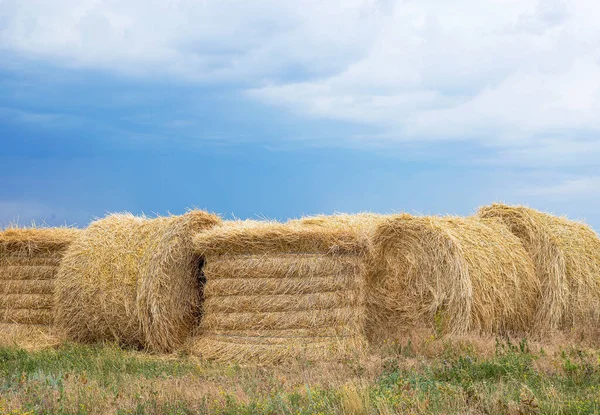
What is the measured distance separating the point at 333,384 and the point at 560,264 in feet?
18.9

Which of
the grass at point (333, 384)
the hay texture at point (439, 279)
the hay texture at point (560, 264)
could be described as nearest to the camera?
the grass at point (333, 384)

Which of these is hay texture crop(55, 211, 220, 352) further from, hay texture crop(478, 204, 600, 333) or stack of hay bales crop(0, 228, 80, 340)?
hay texture crop(478, 204, 600, 333)

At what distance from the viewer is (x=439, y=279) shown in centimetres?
957

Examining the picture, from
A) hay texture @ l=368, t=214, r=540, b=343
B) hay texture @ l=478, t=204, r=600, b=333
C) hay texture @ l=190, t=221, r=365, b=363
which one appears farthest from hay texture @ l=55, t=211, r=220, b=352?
hay texture @ l=478, t=204, r=600, b=333

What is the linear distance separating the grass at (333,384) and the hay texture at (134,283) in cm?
74

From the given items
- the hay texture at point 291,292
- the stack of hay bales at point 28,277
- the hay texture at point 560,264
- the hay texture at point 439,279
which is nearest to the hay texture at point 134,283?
the stack of hay bales at point 28,277

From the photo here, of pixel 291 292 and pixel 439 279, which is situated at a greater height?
pixel 439 279

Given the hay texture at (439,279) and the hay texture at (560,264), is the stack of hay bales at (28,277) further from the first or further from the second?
the hay texture at (560,264)

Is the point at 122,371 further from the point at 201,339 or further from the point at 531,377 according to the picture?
the point at 531,377

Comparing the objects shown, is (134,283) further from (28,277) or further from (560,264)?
(560,264)

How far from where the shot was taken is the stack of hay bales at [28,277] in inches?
447

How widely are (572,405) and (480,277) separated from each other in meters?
4.10

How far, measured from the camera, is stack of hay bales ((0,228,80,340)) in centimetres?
1135

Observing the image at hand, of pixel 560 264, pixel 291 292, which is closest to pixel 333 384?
pixel 291 292
